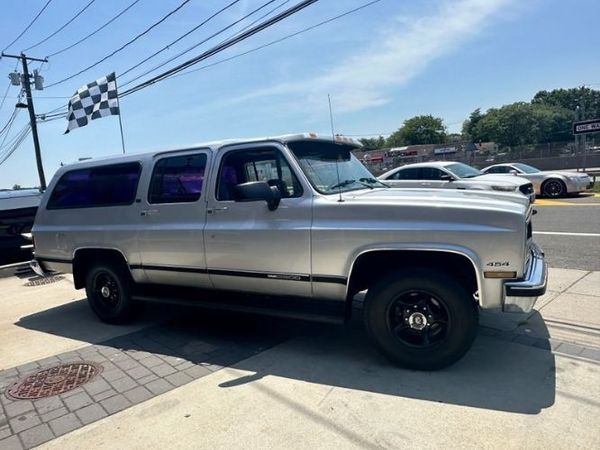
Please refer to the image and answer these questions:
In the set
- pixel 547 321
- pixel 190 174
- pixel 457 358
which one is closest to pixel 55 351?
pixel 190 174

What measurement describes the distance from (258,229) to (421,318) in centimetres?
159

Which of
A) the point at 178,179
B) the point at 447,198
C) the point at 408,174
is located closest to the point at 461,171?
the point at 408,174

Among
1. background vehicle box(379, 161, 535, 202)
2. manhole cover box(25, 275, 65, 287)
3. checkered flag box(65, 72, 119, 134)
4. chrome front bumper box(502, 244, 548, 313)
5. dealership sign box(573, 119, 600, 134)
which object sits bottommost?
manhole cover box(25, 275, 65, 287)

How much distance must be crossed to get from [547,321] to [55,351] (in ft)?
16.5

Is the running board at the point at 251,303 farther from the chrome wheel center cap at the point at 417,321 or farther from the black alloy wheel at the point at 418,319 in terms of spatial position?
the chrome wheel center cap at the point at 417,321

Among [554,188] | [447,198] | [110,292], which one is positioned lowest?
[554,188]

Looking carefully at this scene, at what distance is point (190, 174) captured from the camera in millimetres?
4648

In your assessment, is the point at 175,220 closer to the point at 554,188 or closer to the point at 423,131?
the point at 554,188

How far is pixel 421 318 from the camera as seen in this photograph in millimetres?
3586

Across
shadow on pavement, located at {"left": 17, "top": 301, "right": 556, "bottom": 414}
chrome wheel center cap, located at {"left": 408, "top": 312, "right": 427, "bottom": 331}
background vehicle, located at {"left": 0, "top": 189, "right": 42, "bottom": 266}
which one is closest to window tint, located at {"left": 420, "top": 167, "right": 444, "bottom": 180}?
shadow on pavement, located at {"left": 17, "top": 301, "right": 556, "bottom": 414}

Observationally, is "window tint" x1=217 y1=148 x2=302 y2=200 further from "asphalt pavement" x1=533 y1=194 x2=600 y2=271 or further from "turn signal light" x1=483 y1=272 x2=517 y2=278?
"asphalt pavement" x1=533 y1=194 x2=600 y2=271

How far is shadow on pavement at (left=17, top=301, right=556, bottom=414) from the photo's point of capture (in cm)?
326

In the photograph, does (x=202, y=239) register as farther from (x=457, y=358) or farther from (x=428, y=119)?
(x=428, y=119)

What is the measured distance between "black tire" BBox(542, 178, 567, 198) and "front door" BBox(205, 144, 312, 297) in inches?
582
